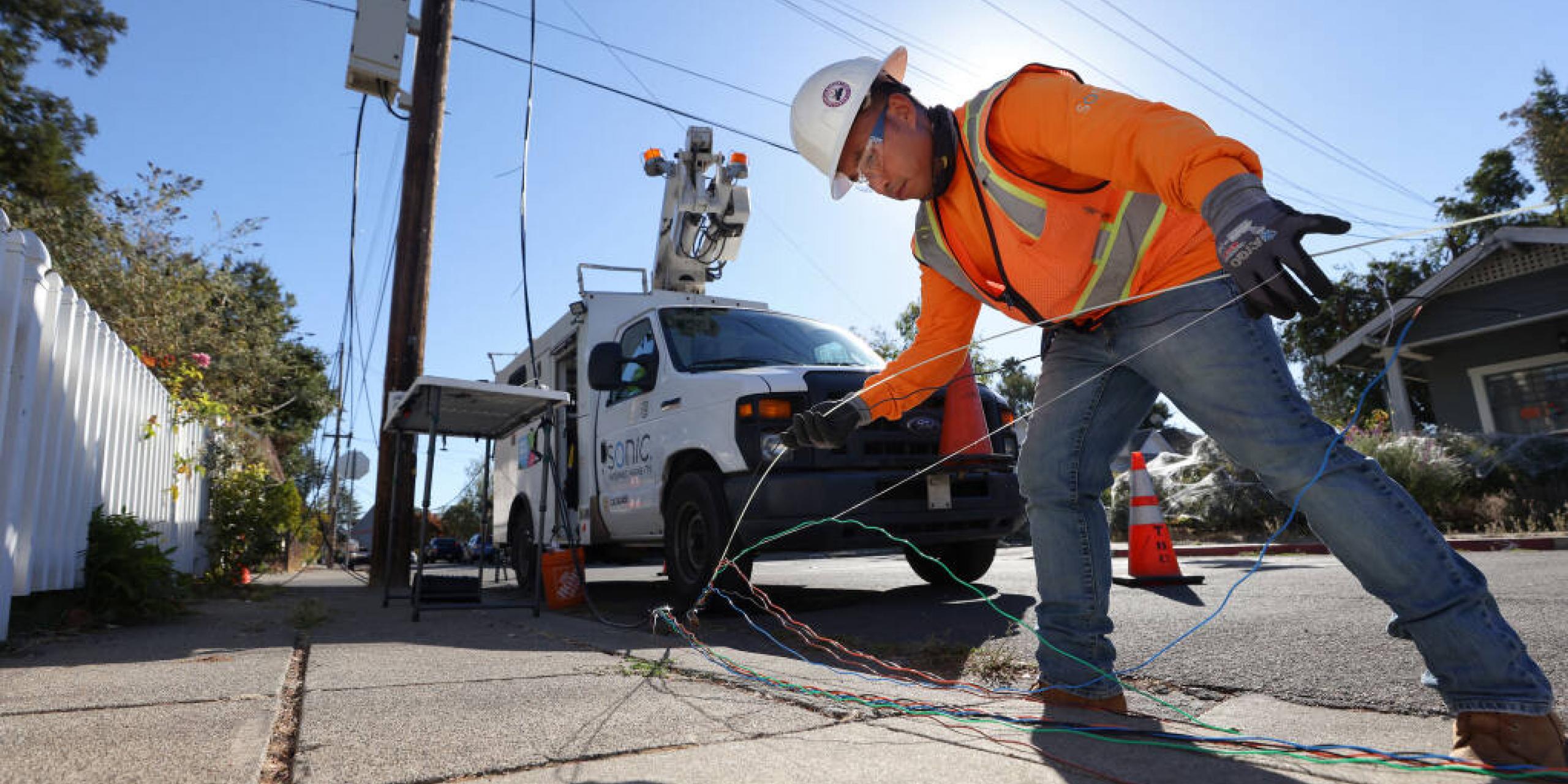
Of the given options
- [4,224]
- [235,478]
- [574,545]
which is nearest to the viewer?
[4,224]

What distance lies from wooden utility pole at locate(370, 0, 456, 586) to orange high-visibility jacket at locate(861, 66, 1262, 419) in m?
6.93

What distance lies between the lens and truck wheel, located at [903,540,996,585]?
593cm

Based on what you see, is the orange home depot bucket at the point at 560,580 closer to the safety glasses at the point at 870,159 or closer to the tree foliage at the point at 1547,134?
the safety glasses at the point at 870,159

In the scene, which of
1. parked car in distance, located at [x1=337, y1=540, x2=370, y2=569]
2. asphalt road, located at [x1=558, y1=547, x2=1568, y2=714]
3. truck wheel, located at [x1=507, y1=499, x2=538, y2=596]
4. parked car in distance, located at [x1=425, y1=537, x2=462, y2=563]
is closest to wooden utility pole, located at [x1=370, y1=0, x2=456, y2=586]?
truck wheel, located at [x1=507, y1=499, x2=538, y2=596]

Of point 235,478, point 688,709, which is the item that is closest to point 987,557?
point 688,709

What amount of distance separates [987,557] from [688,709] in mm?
4116

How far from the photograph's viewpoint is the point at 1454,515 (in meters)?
10.2

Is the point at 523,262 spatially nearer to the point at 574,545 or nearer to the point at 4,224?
the point at 574,545

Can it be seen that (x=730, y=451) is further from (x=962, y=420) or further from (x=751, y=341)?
(x=962, y=420)

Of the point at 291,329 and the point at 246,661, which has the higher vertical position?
the point at 291,329

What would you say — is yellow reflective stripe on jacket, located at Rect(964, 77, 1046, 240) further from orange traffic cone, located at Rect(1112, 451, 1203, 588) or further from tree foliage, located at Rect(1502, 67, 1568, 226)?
tree foliage, located at Rect(1502, 67, 1568, 226)

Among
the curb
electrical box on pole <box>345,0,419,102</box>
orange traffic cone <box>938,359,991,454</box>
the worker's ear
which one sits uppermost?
electrical box on pole <box>345,0,419,102</box>

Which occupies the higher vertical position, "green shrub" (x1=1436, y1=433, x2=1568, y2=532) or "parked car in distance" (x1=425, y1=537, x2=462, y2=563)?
"green shrub" (x1=1436, y1=433, x2=1568, y2=532)

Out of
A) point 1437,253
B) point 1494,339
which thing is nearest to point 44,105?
point 1494,339
